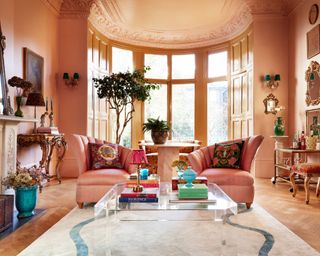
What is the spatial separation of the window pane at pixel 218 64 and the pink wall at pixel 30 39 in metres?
4.03

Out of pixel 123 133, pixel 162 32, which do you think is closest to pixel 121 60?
pixel 162 32

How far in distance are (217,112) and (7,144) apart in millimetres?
5536

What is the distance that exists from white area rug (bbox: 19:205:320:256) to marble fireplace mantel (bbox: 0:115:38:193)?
0.99m

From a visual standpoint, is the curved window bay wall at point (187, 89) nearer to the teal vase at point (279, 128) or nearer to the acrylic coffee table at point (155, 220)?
the teal vase at point (279, 128)

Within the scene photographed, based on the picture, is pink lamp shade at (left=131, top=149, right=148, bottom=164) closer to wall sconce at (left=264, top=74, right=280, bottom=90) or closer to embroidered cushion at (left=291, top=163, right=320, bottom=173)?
embroidered cushion at (left=291, top=163, right=320, bottom=173)

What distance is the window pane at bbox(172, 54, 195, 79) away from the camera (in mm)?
8328

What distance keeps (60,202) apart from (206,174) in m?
1.99

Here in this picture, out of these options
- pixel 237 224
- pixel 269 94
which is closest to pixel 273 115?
pixel 269 94

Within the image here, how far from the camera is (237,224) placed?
3047 millimetres

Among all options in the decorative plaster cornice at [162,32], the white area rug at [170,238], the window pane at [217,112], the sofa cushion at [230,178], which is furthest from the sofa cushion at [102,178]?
the window pane at [217,112]

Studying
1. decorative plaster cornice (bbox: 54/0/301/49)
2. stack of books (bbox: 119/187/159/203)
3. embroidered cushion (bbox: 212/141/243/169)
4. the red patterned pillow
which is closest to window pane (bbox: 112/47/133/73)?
decorative plaster cornice (bbox: 54/0/301/49)

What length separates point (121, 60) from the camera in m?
7.93

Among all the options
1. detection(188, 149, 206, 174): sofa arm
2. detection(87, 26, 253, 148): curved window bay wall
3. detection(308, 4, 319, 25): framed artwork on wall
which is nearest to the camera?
detection(188, 149, 206, 174): sofa arm

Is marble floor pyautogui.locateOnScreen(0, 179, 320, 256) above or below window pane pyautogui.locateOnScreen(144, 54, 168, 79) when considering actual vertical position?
below
